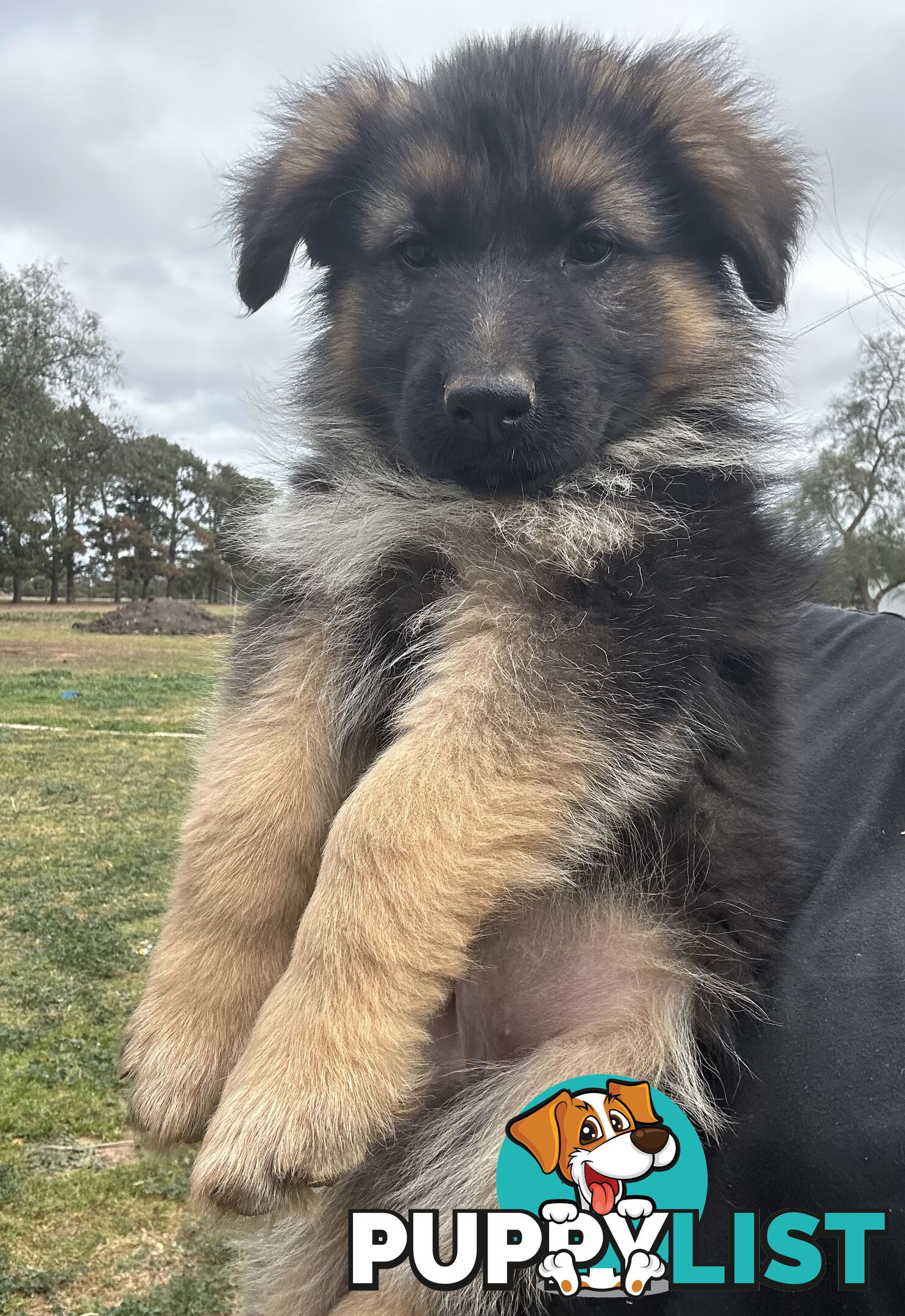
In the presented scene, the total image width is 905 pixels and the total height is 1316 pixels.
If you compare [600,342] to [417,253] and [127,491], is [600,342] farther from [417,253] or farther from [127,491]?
[127,491]

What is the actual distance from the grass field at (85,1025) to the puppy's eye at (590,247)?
1368mm

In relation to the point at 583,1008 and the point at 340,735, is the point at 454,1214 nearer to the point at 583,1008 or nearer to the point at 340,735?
the point at 583,1008

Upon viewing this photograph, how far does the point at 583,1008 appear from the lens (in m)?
1.81

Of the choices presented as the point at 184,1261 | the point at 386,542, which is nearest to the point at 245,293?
the point at 386,542

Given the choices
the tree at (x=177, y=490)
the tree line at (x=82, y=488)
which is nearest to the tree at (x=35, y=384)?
the tree line at (x=82, y=488)

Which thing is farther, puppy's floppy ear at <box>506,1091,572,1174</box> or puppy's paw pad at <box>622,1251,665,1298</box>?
puppy's floppy ear at <box>506,1091,572,1174</box>

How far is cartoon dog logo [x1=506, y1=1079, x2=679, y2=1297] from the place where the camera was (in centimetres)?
151

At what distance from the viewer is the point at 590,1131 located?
5.21 ft

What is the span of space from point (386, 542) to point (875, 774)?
3.78 feet

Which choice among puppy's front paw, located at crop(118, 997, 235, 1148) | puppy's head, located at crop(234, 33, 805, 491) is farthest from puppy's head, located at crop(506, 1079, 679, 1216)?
puppy's head, located at crop(234, 33, 805, 491)

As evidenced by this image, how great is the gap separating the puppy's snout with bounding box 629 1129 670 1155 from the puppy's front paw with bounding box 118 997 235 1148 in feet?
2.43

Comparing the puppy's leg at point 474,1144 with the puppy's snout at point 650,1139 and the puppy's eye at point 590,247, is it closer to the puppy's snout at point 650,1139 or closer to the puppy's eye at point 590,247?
the puppy's snout at point 650,1139

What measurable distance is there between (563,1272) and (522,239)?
78.1 inches

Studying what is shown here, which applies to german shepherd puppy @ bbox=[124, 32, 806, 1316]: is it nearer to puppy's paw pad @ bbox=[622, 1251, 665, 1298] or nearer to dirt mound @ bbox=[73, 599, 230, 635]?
puppy's paw pad @ bbox=[622, 1251, 665, 1298]
